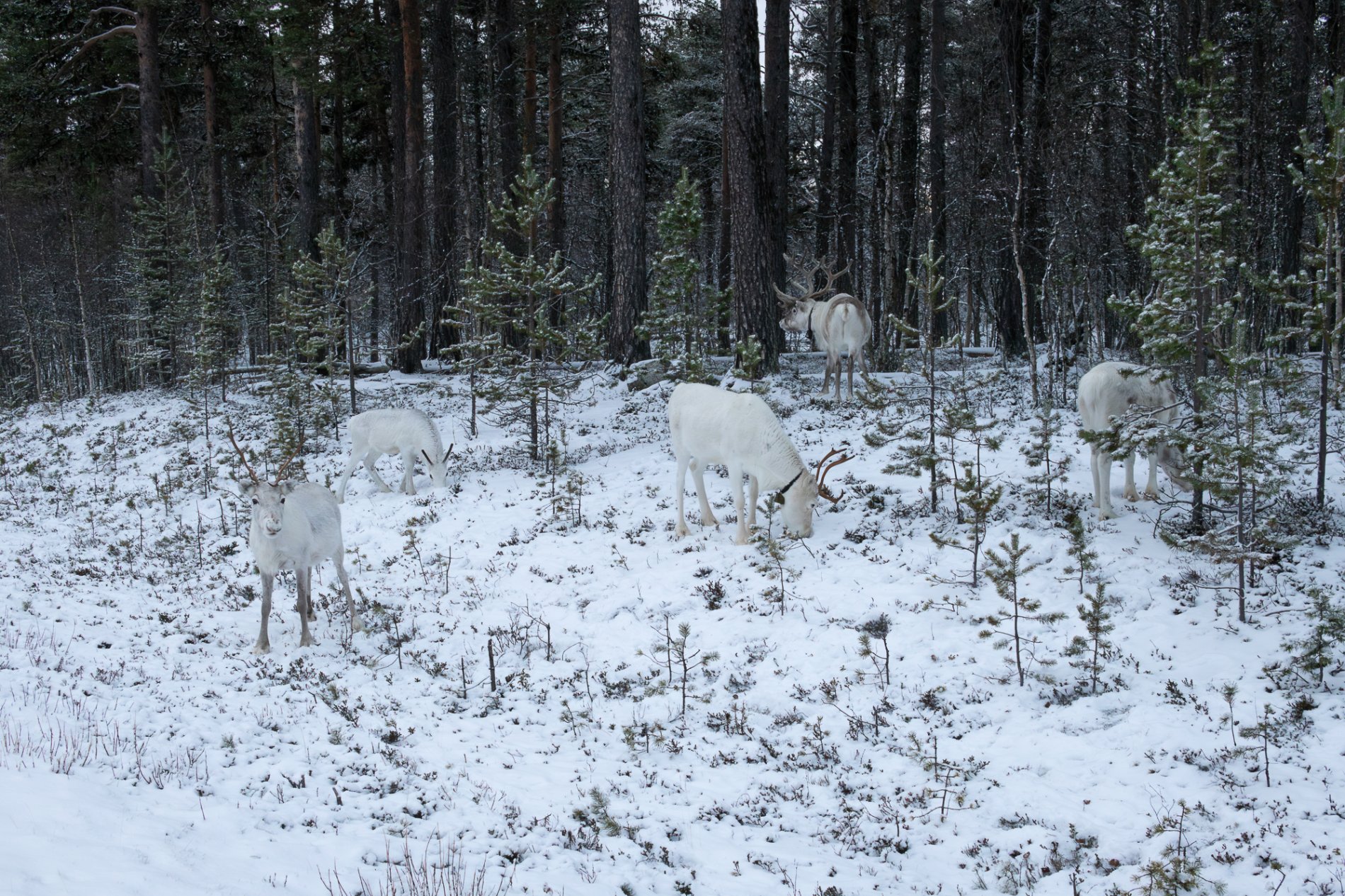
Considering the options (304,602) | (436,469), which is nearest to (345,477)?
(436,469)

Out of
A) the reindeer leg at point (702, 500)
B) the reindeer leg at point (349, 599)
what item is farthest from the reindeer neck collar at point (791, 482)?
the reindeer leg at point (349, 599)

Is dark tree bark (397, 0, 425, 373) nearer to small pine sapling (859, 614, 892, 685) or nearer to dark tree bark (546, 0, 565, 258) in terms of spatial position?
dark tree bark (546, 0, 565, 258)

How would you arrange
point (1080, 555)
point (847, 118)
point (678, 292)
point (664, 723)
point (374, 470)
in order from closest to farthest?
point (664, 723), point (1080, 555), point (374, 470), point (678, 292), point (847, 118)

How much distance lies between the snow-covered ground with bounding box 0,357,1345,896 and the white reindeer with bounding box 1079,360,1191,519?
507 millimetres

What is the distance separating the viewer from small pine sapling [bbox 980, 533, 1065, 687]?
6.29 meters

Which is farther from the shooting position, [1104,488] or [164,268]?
[164,268]

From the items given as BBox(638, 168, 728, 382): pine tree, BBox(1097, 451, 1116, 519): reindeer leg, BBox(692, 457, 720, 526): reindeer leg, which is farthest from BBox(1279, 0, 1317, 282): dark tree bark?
BBox(692, 457, 720, 526): reindeer leg

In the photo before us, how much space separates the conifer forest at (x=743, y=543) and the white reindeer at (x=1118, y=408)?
47 millimetres

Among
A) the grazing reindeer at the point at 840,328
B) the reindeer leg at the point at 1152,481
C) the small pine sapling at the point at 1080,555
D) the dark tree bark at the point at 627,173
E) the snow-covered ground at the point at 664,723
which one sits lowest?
the snow-covered ground at the point at 664,723

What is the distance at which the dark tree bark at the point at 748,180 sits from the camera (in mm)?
15336

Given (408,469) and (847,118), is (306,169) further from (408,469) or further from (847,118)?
(847,118)

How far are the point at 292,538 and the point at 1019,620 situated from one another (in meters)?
6.66

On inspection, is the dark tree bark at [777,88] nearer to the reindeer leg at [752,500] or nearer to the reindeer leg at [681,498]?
the reindeer leg at [681,498]

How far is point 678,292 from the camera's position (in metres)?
17.0
